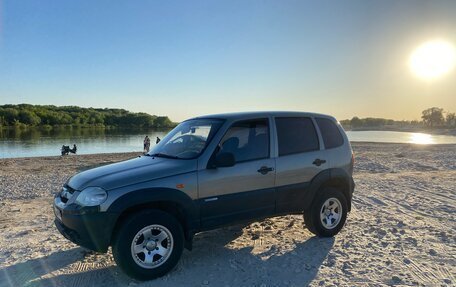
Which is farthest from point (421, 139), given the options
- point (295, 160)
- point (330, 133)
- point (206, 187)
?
point (206, 187)

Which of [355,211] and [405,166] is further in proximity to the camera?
[405,166]

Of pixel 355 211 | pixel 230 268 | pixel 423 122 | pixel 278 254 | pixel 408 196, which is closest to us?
pixel 230 268

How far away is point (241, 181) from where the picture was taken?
4.95 meters

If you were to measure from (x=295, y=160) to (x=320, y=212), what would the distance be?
1.04m


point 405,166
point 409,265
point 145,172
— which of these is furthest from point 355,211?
point 405,166

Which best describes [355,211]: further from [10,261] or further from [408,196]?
[10,261]

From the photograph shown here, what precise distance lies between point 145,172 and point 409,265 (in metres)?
3.70

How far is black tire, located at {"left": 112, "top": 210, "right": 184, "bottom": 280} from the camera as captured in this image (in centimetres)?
421

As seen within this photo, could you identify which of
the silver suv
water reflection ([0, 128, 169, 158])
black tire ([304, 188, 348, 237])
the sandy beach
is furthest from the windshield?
water reflection ([0, 128, 169, 158])

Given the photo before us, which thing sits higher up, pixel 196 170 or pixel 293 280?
pixel 196 170

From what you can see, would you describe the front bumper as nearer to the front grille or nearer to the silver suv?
the silver suv

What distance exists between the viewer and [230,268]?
15.8 ft

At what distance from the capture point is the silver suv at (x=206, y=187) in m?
4.23

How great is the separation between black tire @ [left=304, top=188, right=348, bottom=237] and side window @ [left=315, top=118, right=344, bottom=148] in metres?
0.78
